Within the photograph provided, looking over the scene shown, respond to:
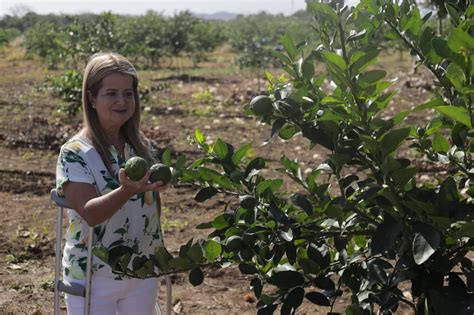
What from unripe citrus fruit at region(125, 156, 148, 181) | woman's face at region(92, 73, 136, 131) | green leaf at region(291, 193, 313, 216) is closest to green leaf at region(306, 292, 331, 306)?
green leaf at region(291, 193, 313, 216)

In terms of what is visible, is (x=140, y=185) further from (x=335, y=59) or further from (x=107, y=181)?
(x=335, y=59)

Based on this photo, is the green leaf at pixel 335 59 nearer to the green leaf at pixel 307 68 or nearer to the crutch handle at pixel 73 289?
the green leaf at pixel 307 68

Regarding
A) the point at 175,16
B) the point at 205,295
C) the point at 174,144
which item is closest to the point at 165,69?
the point at 175,16

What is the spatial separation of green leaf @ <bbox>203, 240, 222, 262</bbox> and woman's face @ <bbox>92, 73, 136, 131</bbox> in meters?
0.89

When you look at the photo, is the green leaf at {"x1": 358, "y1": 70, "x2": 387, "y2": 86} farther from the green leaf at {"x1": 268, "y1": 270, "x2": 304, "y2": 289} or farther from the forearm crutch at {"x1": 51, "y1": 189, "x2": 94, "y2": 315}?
the forearm crutch at {"x1": 51, "y1": 189, "x2": 94, "y2": 315}

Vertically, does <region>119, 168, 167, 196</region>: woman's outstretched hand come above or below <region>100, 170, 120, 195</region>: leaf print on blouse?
above

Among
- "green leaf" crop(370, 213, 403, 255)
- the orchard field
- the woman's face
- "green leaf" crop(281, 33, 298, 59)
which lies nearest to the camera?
"green leaf" crop(370, 213, 403, 255)

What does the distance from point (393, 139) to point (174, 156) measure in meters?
6.44

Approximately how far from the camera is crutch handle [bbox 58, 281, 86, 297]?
7.44 feet

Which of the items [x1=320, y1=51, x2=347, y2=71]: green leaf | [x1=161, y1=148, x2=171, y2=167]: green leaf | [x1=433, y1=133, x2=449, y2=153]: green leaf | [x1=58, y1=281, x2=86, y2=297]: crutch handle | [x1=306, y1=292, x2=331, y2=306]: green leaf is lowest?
[x1=58, y1=281, x2=86, y2=297]: crutch handle

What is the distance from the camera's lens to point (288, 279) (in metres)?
1.62

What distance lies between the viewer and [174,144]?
855cm

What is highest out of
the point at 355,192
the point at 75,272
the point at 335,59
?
the point at 335,59

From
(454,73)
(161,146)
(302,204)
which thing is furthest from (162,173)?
(161,146)
